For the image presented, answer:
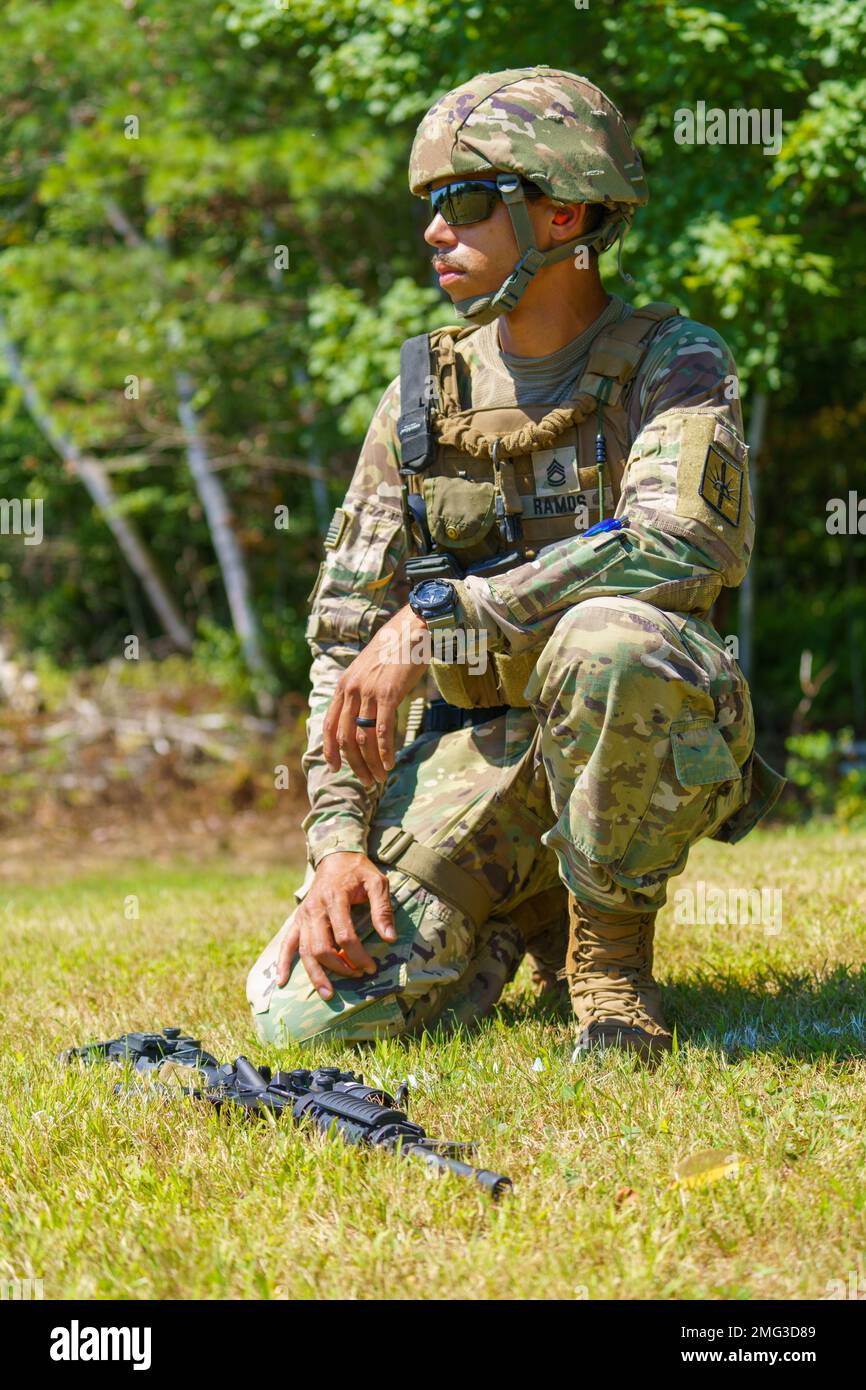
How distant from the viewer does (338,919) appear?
11.7 feet

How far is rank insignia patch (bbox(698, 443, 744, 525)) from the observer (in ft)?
10.7

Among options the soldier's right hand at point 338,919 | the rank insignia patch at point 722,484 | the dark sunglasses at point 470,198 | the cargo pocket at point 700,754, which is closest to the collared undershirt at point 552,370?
the dark sunglasses at point 470,198

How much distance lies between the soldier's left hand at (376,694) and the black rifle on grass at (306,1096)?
30.9 inches

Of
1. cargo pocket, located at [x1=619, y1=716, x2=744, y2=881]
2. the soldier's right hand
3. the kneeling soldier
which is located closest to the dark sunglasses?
the kneeling soldier

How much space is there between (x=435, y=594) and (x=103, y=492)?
11.8 m

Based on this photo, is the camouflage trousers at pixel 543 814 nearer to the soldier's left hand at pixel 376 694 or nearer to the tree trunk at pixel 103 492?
the soldier's left hand at pixel 376 694

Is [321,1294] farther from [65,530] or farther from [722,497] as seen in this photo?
[65,530]

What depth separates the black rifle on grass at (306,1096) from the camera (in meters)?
2.70

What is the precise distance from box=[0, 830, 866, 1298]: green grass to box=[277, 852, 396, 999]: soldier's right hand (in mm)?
212

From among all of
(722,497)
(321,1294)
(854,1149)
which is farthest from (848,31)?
(321,1294)

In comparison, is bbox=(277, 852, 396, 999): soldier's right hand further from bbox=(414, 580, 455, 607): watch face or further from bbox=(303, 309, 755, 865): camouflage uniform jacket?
bbox=(414, 580, 455, 607): watch face

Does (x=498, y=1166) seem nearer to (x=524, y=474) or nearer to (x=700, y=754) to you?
(x=700, y=754)

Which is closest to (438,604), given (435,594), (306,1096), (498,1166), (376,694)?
(435,594)

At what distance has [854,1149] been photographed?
2688 mm
